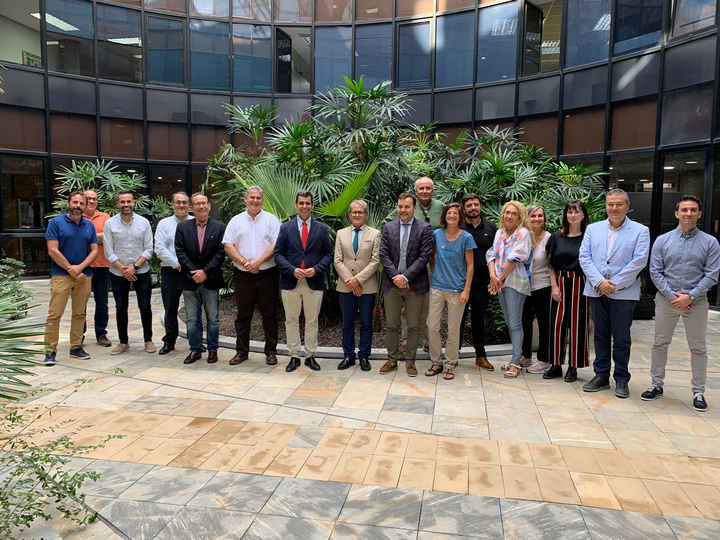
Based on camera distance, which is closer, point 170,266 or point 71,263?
point 71,263

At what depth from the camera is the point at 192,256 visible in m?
6.04

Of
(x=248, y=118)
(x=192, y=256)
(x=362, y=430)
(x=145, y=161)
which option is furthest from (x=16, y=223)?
(x=362, y=430)

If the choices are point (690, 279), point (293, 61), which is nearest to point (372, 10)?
point (293, 61)

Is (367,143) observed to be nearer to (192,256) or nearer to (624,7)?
(192,256)

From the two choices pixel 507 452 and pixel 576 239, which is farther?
pixel 576 239

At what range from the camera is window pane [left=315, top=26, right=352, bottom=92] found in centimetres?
1564

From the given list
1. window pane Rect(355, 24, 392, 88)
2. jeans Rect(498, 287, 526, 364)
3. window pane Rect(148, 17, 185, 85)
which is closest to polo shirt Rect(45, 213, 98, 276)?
jeans Rect(498, 287, 526, 364)

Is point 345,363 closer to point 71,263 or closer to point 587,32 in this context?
point 71,263

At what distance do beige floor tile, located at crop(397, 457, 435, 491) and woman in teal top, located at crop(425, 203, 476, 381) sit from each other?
201cm

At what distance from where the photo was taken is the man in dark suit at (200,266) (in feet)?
19.7

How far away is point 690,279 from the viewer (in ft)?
15.2

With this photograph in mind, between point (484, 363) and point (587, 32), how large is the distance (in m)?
9.99

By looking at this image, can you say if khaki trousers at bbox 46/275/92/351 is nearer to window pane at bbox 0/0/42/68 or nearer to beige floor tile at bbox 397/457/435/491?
beige floor tile at bbox 397/457/435/491

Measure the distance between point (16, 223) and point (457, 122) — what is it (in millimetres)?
11828
